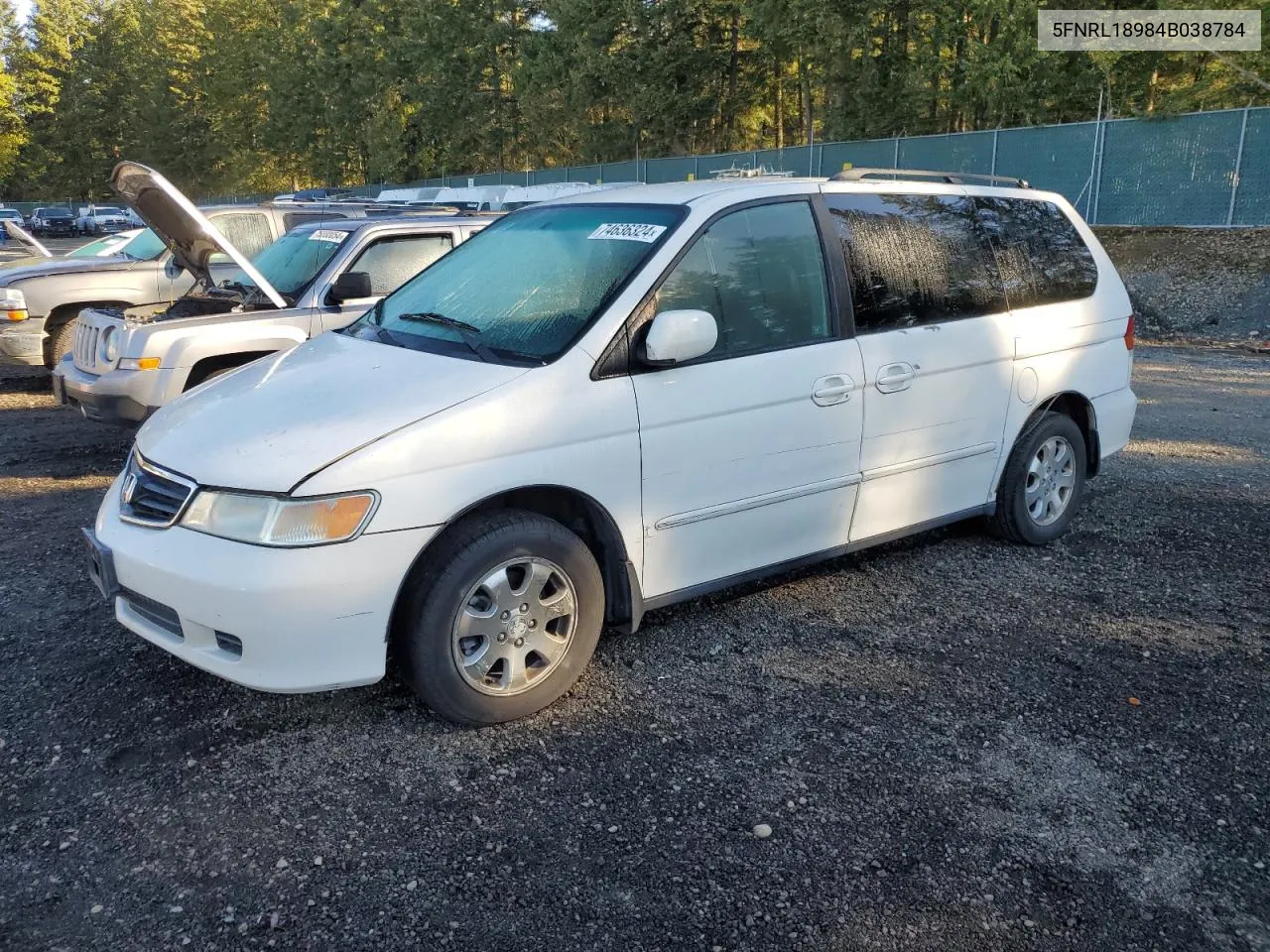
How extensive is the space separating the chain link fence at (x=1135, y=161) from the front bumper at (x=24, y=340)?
36.6ft

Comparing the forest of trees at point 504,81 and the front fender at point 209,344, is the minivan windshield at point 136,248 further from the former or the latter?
the forest of trees at point 504,81

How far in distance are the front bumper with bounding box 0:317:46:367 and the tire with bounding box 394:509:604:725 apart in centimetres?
786

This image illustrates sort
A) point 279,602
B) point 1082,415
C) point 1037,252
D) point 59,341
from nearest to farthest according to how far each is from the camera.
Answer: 1. point 279,602
2. point 1037,252
3. point 1082,415
4. point 59,341

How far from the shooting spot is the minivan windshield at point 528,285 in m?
3.79

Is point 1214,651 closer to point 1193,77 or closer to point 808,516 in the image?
point 808,516

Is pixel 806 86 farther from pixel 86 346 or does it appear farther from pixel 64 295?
pixel 86 346

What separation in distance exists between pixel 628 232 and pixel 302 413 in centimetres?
149

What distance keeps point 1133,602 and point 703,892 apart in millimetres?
2972

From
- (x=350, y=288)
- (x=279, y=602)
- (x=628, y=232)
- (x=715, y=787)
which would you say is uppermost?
(x=628, y=232)

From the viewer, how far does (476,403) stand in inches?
134

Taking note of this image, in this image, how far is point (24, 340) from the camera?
30.7 feet

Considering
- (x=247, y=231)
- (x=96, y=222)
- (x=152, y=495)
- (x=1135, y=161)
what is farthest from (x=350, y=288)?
(x=96, y=222)

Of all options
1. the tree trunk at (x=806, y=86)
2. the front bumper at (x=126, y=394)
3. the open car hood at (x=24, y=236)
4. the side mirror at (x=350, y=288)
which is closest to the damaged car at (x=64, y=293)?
the open car hood at (x=24, y=236)

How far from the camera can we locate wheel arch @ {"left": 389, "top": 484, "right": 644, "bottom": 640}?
3.57 metres
